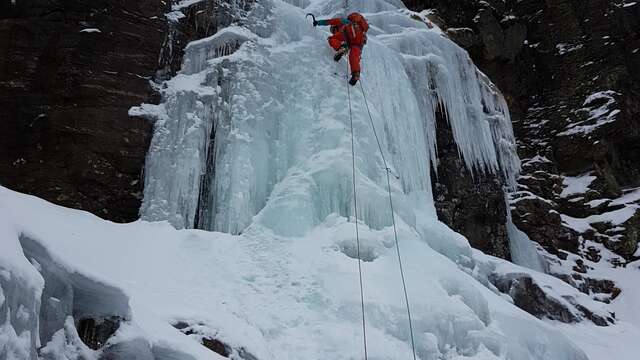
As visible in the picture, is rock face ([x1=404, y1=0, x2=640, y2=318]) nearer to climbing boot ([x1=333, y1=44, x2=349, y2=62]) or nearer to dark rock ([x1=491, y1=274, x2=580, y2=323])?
dark rock ([x1=491, y1=274, x2=580, y2=323])

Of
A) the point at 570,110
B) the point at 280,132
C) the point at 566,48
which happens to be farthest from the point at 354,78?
the point at 566,48

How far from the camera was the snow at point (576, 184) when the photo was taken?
65.5ft

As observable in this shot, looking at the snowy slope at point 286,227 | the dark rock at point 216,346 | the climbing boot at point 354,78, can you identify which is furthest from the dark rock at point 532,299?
the dark rock at point 216,346

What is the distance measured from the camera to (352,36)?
332 inches

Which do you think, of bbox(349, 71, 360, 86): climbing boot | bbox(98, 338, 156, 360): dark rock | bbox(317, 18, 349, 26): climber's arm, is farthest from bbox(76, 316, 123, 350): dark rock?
bbox(317, 18, 349, 26): climber's arm

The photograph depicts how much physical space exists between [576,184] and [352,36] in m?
15.1

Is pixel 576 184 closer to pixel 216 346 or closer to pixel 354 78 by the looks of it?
pixel 354 78

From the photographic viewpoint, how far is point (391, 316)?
6012mm

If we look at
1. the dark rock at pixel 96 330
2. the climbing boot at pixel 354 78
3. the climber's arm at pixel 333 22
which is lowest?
the dark rock at pixel 96 330

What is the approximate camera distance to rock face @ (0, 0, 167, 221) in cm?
786

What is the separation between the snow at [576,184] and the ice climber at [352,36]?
14.5 metres

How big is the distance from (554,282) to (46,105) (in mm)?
10877

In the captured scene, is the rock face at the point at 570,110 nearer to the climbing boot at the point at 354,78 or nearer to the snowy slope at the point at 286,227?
the snowy slope at the point at 286,227

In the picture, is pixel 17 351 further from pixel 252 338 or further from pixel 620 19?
pixel 620 19
